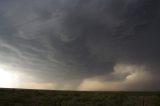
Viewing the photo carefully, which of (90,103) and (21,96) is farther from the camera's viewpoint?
(21,96)

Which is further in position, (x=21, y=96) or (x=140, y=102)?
(x=21, y=96)

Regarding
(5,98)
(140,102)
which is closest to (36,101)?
(5,98)

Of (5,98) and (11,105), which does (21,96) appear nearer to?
(5,98)

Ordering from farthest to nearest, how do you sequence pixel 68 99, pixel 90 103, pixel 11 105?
pixel 68 99, pixel 90 103, pixel 11 105

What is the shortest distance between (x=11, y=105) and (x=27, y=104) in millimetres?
3708

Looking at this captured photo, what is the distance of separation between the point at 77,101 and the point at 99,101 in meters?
5.59

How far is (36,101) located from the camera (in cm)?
A: 6669

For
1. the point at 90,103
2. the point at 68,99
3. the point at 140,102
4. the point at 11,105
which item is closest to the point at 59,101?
the point at 68,99

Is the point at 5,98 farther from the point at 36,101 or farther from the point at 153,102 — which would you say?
the point at 153,102

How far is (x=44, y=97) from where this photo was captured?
7188cm

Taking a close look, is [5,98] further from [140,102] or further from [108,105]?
[140,102]

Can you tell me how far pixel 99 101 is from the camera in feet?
223

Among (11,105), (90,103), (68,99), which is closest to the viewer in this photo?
(11,105)

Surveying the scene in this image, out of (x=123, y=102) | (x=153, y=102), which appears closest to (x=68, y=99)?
(x=123, y=102)
